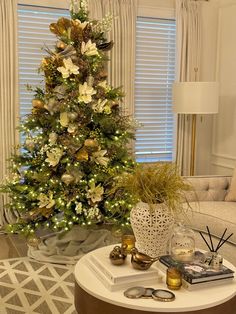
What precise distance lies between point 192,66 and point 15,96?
83.5 inches

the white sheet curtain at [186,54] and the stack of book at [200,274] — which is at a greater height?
the white sheet curtain at [186,54]

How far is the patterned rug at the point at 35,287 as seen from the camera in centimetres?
275

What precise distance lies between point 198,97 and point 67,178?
1766mm

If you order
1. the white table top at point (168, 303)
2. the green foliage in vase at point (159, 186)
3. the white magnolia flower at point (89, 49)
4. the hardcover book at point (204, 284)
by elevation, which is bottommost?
the white table top at point (168, 303)

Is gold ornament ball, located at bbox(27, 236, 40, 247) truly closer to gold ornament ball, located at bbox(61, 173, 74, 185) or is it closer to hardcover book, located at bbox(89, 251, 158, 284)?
gold ornament ball, located at bbox(61, 173, 74, 185)

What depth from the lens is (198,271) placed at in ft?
6.74

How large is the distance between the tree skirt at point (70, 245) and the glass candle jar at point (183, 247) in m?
1.49

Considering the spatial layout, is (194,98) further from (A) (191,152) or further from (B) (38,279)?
(B) (38,279)

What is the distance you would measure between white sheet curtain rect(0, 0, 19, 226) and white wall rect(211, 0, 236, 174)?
2.44 m

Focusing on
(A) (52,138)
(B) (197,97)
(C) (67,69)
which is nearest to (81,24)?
(C) (67,69)

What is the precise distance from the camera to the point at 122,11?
4516 mm

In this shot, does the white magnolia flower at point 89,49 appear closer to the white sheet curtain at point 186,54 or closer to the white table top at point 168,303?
the white sheet curtain at point 186,54

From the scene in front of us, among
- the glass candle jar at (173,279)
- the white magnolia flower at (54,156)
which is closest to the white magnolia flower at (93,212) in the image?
the white magnolia flower at (54,156)

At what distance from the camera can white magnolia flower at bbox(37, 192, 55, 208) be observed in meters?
3.39
